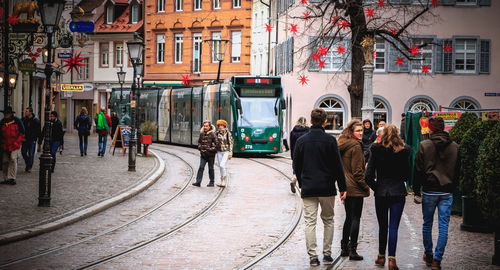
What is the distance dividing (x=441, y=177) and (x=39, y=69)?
3323cm

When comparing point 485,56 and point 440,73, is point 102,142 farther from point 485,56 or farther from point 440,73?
point 485,56

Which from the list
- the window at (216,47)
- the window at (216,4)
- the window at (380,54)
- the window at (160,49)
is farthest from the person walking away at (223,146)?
the window at (160,49)

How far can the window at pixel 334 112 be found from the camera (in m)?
38.7

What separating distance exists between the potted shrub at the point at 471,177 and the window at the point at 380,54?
2564cm

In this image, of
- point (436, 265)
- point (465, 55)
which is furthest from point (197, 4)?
point (436, 265)

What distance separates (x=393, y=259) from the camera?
886cm

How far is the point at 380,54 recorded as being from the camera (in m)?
38.3

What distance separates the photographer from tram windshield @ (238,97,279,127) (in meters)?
30.6

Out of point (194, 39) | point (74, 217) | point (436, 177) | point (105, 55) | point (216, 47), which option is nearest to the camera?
point (436, 177)

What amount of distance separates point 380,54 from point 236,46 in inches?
703

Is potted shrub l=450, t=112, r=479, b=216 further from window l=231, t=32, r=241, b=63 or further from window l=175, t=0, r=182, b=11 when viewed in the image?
window l=175, t=0, r=182, b=11

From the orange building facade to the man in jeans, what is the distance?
4502cm

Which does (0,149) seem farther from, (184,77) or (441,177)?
(184,77)

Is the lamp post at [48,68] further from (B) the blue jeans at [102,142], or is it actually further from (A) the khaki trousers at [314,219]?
(B) the blue jeans at [102,142]
